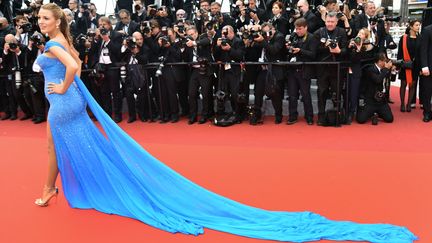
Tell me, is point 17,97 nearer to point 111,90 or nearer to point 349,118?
point 111,90

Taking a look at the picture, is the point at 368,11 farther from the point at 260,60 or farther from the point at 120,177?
the point at 120,177

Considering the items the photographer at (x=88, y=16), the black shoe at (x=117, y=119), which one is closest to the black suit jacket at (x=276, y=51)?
the black shoe at (x=117, y=119)

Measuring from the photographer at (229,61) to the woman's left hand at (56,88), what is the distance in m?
3.35

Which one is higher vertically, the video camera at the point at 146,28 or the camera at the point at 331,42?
the video camera at the point at 146,28

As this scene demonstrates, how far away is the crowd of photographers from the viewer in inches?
242

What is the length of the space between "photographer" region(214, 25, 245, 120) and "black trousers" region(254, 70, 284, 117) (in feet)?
1.00

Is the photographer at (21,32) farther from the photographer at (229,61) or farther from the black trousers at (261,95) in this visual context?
the black trousers at (261,95)

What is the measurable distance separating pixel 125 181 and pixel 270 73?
3554 millimetres

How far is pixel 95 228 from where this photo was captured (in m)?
3.05

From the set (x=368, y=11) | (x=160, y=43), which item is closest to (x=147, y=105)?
(x=160, y=43)

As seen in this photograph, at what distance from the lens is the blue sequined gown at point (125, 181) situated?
9.94 feet

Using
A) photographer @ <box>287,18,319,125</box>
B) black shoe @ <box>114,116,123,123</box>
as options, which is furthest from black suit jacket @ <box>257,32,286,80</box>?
black shoe @ <box>114,116,123,123</box>

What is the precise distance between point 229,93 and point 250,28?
3.42ft

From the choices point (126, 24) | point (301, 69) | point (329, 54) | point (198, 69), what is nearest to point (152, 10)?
point (126, 24)
